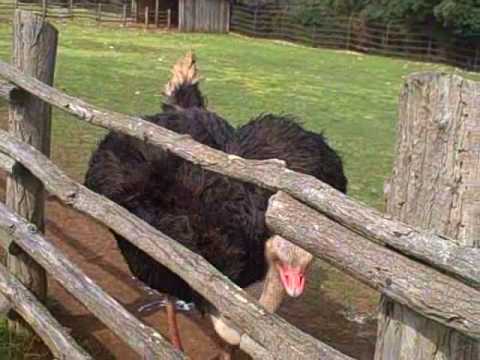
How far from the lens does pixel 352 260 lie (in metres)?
1.94

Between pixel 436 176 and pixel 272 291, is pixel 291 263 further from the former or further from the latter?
pixel 436 176

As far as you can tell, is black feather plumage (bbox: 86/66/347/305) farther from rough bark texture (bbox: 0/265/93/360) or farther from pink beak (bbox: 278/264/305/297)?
rough bark texture (bbox: 0/265/93/360)

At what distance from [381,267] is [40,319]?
2.13 m

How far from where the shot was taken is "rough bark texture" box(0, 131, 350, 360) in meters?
2.27

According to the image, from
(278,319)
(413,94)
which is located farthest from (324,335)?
(413,94)

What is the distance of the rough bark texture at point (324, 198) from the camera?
1.72 meters

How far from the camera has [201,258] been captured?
277 centimetres

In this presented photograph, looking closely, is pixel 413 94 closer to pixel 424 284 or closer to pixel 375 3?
pixel 424 284

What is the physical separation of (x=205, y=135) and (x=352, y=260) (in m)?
1.94

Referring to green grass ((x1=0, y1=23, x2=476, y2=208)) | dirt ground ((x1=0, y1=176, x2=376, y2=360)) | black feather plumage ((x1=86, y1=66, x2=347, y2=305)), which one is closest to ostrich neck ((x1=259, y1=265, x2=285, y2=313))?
black feather plumage ((x1=86, y1=66, x2=347, y2=305))

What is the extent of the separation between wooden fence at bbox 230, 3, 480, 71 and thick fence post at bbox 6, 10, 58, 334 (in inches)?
918

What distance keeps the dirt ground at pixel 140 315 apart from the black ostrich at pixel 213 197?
0.98 feet

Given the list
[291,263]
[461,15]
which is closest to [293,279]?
[291,263]

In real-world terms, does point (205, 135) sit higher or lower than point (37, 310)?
higher
